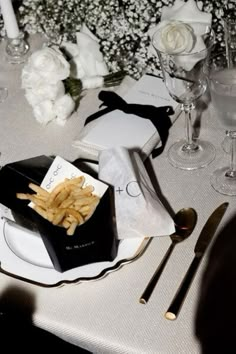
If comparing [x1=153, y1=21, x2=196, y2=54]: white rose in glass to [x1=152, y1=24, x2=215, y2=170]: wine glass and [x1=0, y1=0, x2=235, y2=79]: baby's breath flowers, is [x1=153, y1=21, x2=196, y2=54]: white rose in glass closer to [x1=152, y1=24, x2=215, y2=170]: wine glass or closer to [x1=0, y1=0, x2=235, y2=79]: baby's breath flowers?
[x1=152, y1=24, x2=215, y2=170]: wine glass

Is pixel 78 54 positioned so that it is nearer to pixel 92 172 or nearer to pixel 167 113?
pixel 167 113

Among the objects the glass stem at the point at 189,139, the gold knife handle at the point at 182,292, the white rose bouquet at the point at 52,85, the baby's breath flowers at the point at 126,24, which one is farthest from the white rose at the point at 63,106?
the gold knife handle at the point at 182,292

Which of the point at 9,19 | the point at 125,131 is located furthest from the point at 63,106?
the point at 9,19

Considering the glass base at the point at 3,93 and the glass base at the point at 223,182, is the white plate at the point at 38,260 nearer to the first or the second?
the glass base at the point at 223,182

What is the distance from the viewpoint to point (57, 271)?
3.30 ft

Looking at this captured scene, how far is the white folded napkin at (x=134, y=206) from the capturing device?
1.02m

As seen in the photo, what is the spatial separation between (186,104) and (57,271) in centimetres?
41

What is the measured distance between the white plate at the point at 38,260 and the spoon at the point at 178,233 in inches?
1.7

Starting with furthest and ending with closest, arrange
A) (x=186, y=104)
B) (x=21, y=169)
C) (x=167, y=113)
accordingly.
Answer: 1. (x=167, y=113)
2. (x=186, y=104)
3. (x=21, y=169)

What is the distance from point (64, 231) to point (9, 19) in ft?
2.66

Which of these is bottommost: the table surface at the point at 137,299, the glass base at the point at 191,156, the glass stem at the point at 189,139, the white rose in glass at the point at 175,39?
the table surface at the point at 137,299

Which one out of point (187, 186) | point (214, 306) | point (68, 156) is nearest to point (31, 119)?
point (68, 156)

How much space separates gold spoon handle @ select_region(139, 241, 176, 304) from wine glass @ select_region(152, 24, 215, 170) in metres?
0.23

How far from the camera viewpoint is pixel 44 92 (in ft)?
4.26
